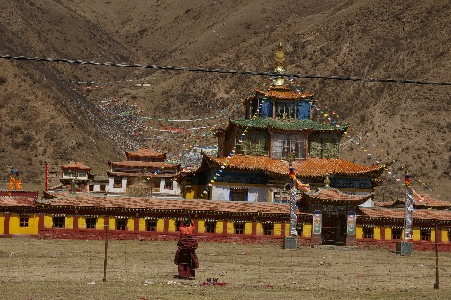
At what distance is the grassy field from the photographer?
20.2m

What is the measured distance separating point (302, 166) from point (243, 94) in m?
91.8

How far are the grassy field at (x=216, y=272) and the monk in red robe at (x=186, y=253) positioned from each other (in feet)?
1.35

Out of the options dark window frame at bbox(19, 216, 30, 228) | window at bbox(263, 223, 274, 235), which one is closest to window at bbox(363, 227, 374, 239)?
window at bbox(263, 223, 274, 235)

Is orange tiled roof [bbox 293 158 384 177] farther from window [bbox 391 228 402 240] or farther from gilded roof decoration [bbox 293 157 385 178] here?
window [bbox 391 228 402 240]

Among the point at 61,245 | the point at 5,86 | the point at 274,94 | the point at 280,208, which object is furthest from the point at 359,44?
the point at 61,245

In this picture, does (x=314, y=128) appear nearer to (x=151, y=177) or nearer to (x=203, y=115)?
(x=151, y=177)

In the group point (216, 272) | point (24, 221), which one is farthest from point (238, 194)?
point (216, 272)

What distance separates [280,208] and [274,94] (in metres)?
15.3

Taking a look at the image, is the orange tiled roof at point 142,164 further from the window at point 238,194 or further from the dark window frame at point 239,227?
the dark window frame at point 239,227

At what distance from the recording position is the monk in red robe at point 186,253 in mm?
23250

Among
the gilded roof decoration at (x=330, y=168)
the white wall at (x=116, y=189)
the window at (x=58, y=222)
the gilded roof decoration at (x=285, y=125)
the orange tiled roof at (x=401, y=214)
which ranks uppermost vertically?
the gilded roof decoration at (x=285, y=125)

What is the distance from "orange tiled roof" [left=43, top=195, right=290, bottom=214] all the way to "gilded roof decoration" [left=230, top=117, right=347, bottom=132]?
10610mm

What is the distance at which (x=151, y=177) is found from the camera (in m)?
83.7

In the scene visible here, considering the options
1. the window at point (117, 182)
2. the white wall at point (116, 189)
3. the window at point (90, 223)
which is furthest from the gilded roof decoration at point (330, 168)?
the window at point (117, 182)
